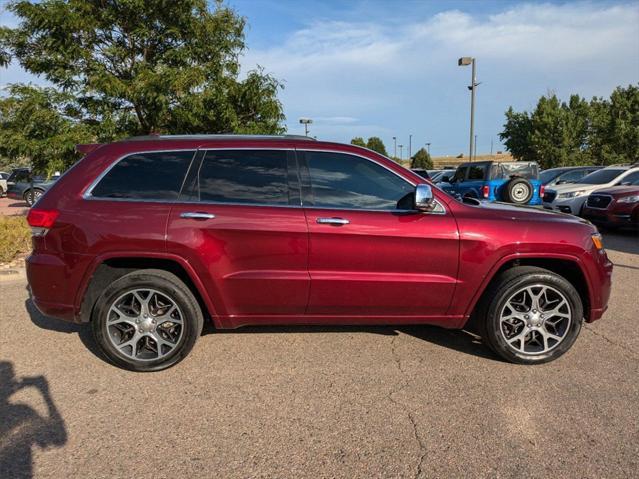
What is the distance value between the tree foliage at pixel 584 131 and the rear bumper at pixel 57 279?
34.7 metres

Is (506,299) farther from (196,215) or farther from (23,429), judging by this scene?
(23,429)

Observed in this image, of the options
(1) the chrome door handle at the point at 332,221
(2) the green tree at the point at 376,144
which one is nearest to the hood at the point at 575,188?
(1) the chrome door handle at the point at 332,221

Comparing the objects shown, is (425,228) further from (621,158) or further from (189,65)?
(621,158)

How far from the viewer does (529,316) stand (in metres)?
3.83

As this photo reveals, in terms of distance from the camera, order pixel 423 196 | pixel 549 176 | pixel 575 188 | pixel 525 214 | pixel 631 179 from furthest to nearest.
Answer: pixel 549 176 → pixel 575 188 → pixel 631 179 → pixel 525 214 → pixel 423 196

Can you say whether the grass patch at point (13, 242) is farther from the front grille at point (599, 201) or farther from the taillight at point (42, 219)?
the front grille at point (599, 201)

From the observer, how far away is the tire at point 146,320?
3.62 meters

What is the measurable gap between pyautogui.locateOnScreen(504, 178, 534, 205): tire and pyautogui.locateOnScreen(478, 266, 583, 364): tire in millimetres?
9078

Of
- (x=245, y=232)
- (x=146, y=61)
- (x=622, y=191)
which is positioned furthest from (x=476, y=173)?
(x=245, y=232)

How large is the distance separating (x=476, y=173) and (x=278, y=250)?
37.4 ft

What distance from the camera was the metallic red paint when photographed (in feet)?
11.8

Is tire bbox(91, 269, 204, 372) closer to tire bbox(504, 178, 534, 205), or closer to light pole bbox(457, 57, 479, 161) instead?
tire bbox(504, 178, 534, 205)

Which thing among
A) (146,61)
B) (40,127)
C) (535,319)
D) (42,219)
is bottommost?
(535,319)

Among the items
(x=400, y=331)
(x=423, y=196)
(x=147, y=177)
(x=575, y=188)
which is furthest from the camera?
(x=575, y=188)
